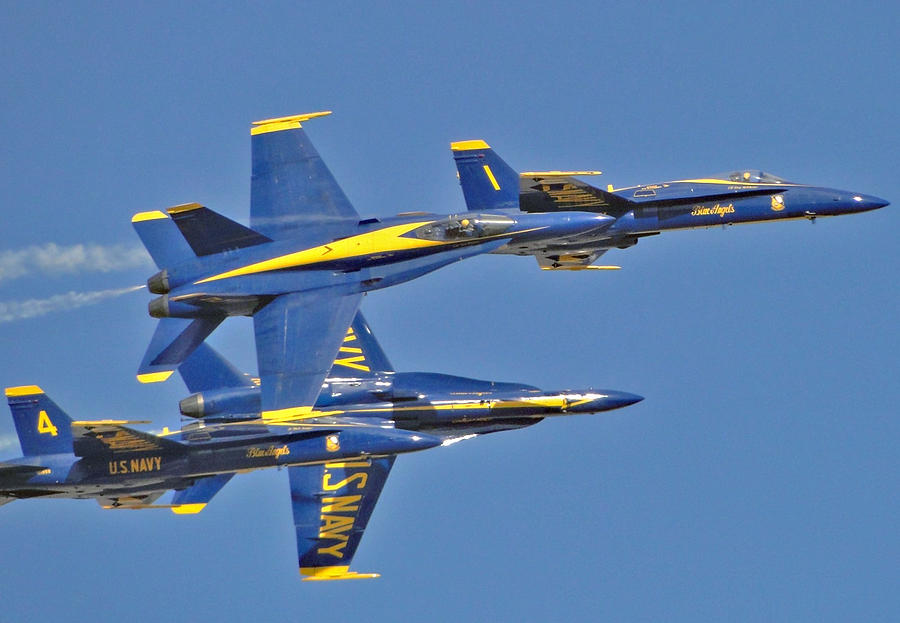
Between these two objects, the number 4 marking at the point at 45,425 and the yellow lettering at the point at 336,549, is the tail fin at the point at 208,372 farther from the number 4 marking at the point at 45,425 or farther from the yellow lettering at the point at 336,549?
the number 4 marking at the point at 45,425

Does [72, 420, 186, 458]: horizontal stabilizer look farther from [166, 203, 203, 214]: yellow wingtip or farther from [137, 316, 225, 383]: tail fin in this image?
[166, 203, 203, 214]: yellow wingtip

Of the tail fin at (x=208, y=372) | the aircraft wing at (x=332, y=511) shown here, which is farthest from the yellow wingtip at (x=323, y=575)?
the tail fin at (x=208, y=372)

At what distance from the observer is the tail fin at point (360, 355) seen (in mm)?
59969

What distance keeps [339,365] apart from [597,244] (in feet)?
27.1

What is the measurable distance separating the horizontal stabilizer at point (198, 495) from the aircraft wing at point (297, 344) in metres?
5.04

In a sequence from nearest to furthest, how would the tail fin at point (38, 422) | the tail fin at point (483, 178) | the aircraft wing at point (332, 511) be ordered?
the tail fin at point (38, 422) → the tail fin at point (483, 178) → the aircraft wing at point (332, 511)

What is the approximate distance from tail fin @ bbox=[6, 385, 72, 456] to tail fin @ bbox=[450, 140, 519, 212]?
12901mm

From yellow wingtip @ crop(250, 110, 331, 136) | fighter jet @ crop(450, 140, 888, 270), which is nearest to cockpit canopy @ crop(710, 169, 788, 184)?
fighter jet @ crop(450, 140, 888, 270)

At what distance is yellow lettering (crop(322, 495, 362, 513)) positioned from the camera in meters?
60.3

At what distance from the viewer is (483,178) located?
192 ft

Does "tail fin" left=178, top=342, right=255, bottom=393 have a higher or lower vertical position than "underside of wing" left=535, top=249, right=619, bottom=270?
lower

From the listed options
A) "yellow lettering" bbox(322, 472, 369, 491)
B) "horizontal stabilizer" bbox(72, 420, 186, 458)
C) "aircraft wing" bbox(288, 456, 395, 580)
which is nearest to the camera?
"horizontal stabilizer" bbox(72, 420, 186, 458)

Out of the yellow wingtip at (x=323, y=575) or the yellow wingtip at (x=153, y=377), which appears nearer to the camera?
the yellow wingtip at (x=153, y=377)

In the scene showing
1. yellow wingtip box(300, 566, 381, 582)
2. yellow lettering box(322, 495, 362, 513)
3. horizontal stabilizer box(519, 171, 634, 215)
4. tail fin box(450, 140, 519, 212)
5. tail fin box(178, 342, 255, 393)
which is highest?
tail fin box(450, 140, 519, 212)
